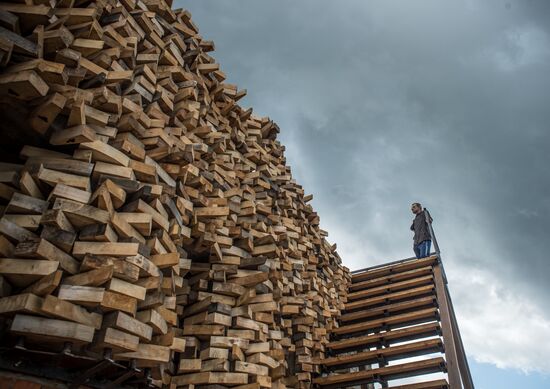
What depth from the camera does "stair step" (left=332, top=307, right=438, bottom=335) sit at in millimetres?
6277

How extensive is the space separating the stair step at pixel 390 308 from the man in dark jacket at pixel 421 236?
2.36 metres

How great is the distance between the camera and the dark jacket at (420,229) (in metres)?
9.16

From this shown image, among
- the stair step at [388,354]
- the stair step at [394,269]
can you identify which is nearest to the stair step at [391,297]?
the stair step at [394,269]

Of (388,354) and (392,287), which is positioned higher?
(392,287)

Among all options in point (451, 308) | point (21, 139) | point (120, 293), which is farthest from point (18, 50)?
point (451, 308)

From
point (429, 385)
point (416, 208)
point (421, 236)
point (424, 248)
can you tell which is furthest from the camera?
point (416, 208)

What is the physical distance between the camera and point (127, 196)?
3.41 m

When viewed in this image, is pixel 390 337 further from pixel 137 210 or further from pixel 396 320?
pixel 137 210

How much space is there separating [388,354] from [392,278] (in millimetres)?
2240

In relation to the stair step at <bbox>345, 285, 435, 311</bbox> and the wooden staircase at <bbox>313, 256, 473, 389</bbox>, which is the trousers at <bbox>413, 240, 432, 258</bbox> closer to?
the wooden staircase at <bbox>313, 256, 473, 389</bbox>

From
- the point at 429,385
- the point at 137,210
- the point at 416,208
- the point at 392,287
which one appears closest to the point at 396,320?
the point at 392,287

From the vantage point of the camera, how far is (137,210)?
10.9 feet

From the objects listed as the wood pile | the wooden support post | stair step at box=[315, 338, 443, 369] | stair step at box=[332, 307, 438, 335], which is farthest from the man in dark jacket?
the wood pile

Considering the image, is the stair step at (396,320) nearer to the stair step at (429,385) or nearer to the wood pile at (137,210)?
the wood pile at (137,210)
